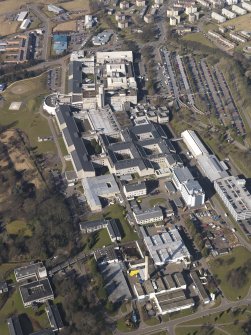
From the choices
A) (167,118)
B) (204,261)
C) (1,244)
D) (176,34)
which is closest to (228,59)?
(176,34)

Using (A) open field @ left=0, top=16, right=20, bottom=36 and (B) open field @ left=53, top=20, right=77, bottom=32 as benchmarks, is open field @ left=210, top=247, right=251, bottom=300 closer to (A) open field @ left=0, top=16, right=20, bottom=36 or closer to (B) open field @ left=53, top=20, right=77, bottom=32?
(B) open field @ left=53, top=20, right=77, bottom=32

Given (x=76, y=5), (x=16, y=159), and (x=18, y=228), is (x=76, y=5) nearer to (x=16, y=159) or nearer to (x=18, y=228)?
(x=16, y=159)


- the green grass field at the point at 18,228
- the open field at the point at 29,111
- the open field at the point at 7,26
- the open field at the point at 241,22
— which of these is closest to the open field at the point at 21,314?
the green grass field at the point at 18,228

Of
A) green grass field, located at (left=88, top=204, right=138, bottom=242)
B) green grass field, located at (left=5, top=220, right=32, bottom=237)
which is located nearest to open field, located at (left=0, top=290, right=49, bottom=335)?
green grass field, located at (left=5, top=220, right=32, bottom=237)

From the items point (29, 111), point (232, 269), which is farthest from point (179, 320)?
point (29, 111)

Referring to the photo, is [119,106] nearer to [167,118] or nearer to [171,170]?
[167,118]

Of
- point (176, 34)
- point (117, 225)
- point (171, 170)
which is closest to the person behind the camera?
point (117, 225)
